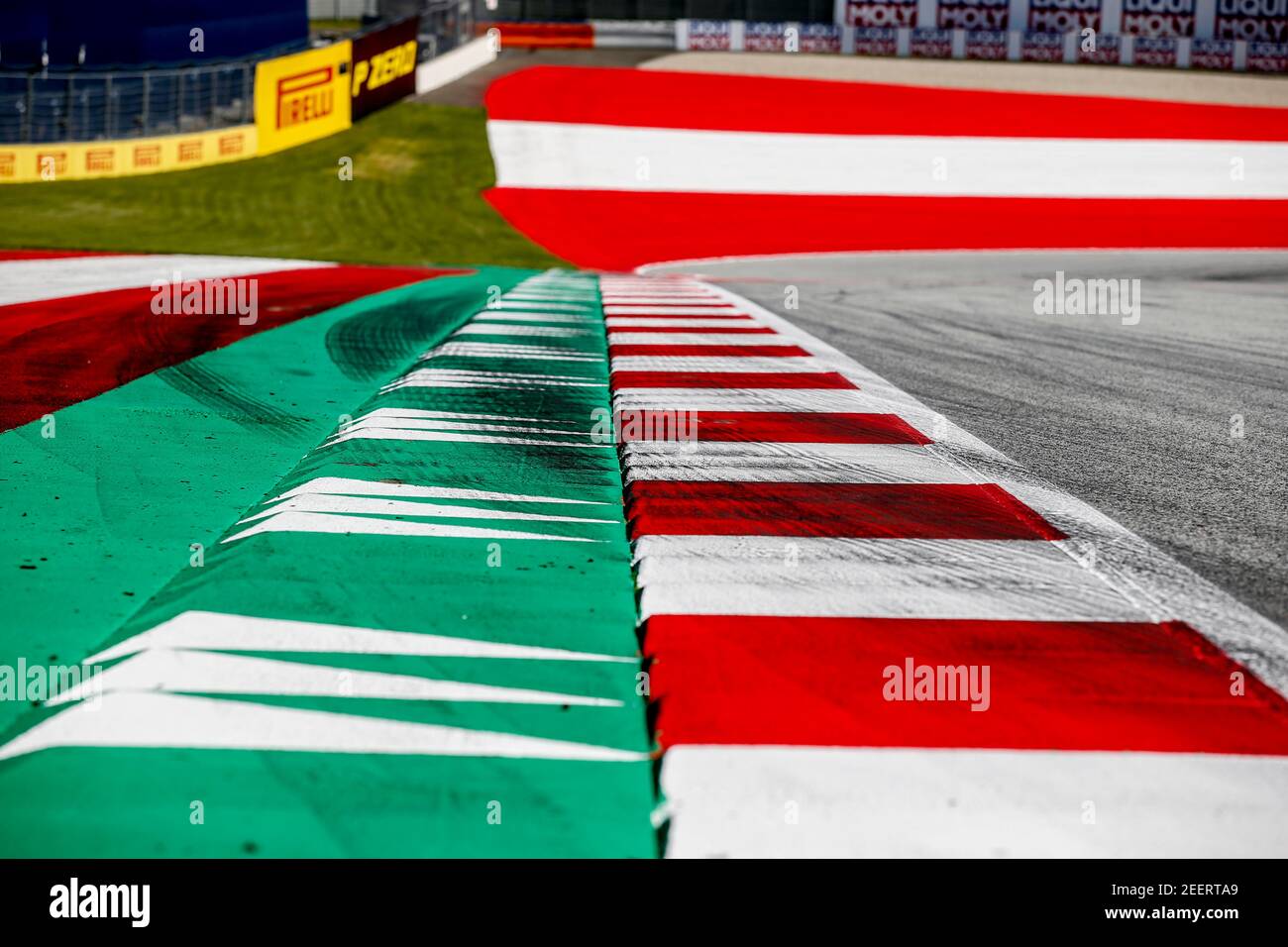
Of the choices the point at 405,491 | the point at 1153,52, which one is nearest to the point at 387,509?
the point at 405,491

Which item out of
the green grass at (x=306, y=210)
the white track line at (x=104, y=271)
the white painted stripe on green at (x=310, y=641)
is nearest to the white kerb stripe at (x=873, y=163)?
the green grass at (x=306, y=210)

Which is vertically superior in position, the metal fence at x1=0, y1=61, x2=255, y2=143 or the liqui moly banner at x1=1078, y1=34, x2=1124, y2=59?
the liqui moly banner at x1=1078, y1=34, x2=1124, y2=59

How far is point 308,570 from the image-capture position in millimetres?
3893

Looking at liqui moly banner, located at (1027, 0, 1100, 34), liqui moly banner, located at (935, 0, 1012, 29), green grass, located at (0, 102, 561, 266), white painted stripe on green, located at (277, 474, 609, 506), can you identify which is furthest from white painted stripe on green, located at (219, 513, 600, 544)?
liqui moly banner, located at (1027, 0, 1100, 34)

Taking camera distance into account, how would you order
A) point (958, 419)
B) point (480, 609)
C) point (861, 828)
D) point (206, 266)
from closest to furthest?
point (861, 828) → point (480, 609) → point (958, 419) → point (206, 266)

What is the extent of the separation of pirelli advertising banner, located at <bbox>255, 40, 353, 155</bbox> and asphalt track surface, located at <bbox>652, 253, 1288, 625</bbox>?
11122 millimetres

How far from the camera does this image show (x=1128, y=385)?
787 centimetres

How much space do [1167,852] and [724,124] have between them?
2533 centimetres

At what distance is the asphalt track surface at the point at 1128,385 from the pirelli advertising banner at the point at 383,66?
40.6 ft

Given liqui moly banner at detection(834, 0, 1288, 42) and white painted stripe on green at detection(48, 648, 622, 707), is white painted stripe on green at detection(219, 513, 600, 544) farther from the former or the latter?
liqui moly banner at detection(834, 0, 1288, 42)

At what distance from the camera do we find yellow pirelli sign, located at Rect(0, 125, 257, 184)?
67.5ft

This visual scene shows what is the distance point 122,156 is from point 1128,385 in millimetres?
18949
